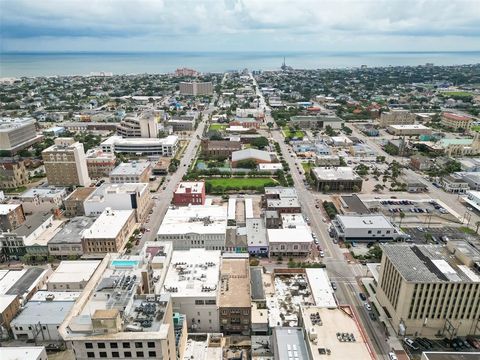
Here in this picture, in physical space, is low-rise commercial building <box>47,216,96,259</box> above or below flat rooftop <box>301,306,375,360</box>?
below

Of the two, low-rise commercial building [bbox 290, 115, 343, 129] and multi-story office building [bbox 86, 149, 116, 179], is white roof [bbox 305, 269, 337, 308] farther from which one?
low-rise commercial building [bbox 290, 115, 343, 129]

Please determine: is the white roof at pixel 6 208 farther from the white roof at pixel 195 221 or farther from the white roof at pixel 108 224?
the white roof at pixel 195 221

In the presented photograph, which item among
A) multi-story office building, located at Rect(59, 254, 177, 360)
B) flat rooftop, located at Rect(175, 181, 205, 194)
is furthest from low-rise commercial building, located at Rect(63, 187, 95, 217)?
multi-story office building, located at Rect(59, 254, 177, 360)

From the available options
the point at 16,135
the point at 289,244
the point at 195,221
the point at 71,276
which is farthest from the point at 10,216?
the point at 16,135

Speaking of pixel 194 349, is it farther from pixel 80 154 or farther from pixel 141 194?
pixel 80 154

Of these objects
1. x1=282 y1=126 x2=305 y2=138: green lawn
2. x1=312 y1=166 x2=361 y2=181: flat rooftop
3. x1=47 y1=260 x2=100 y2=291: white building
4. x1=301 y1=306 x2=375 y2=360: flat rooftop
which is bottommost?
x1=282 y1=126 x2=305 y2=138: green lawn

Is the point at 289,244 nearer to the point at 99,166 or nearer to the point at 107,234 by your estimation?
the point at 107,234
